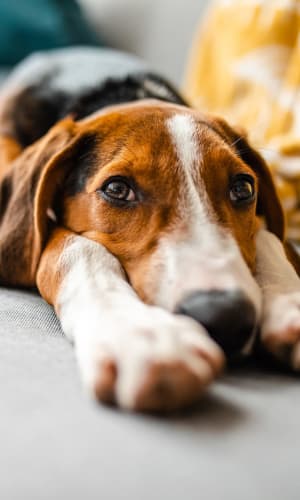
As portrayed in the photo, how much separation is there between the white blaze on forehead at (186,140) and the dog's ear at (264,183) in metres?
0.21

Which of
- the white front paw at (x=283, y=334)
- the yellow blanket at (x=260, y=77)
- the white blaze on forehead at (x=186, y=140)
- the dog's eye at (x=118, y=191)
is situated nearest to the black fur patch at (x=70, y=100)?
the yellow blanket at (x=260, y=77)

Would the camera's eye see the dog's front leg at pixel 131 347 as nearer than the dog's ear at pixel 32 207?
Yes

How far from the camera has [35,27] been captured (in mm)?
4656

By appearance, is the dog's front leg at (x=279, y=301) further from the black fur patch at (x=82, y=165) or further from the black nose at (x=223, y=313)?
the black fur patch at (x=82, y=165)

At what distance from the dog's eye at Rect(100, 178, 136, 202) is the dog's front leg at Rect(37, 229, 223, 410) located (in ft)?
0.89

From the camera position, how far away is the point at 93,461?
1.10 meters

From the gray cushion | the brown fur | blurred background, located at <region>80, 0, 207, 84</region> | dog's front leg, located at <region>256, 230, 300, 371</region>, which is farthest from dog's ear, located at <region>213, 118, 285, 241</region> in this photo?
blurred background, located at <region>80, 0, 207, 84</region>

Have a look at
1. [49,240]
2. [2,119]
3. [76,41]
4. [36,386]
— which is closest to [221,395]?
[36,386]

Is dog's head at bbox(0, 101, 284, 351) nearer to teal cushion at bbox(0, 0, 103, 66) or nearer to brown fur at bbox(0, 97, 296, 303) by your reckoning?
brown fur at bbox(0, 97, 296, 303)

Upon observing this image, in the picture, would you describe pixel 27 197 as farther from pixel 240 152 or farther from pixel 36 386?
pixel 36 386

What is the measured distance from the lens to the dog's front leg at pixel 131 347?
120 cm

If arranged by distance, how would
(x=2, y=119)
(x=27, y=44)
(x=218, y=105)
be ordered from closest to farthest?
1. (x=2, y=119)
2. (x=218, y=105)
3. (x=27, y=44)

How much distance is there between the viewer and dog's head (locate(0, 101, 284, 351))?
148cm

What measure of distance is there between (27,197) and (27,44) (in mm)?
2967
